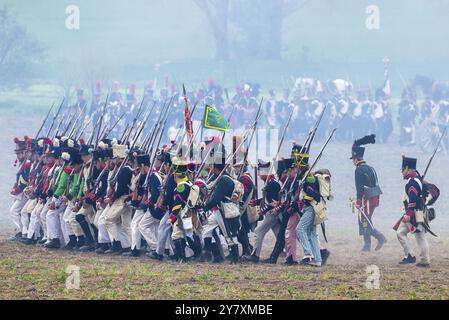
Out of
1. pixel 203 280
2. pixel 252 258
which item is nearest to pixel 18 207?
pixel 252 258

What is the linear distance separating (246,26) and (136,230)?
4004 cm

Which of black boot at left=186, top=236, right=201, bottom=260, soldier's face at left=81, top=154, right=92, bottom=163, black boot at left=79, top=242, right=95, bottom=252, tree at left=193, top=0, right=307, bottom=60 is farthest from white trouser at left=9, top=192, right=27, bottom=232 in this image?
tree at left=193, top=0, right=307, bottom=60

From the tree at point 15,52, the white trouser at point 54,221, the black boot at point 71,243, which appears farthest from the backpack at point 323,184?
the tree at point 15,52

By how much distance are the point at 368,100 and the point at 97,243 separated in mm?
24380

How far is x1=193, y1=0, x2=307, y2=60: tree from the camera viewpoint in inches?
2224

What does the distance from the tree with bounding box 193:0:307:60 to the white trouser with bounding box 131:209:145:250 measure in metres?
38.6

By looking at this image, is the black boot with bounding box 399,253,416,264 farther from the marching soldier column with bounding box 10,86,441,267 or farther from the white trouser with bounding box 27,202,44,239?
the white trouser with bounding box 27,202,44,239

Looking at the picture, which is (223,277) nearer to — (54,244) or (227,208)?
(227,208)

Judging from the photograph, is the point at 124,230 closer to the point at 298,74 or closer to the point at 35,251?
the point at 35,251

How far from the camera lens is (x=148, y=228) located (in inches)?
693
